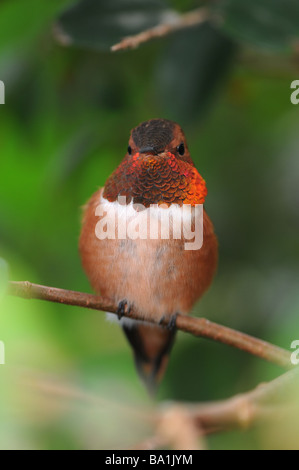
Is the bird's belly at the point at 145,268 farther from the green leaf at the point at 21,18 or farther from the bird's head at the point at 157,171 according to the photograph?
the green leaf at the point at 21,18

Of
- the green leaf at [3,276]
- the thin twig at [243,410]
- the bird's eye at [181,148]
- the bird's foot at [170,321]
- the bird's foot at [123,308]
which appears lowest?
the green leaf at [3,276]

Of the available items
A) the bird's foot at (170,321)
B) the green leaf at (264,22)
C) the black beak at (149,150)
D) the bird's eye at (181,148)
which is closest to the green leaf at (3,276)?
the black beak at (149,150)

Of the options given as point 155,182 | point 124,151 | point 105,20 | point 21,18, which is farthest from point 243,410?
point 21,18

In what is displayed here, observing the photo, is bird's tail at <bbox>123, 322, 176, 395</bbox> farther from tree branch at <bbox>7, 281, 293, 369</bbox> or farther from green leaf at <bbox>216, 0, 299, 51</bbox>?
green leaf at <bbox>216, 0, 299, 51</bbox>

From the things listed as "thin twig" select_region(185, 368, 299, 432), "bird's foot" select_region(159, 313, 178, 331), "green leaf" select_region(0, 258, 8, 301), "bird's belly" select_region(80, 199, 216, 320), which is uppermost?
"bird's belly" select_region(80, 199, 216, 320)

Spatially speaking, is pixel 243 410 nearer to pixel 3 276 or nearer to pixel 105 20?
pixel 3 276

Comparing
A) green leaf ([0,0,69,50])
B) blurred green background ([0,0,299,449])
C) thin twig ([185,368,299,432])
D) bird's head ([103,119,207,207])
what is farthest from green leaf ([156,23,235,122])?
thin twig ([185,368,299,432])
